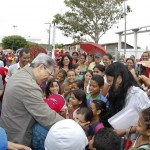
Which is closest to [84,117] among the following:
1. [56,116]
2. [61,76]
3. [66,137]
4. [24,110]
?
[56,116]

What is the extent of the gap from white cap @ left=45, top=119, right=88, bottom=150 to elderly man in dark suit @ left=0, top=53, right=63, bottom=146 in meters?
0.56

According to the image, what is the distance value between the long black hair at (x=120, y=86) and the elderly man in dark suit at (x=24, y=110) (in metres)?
0.78

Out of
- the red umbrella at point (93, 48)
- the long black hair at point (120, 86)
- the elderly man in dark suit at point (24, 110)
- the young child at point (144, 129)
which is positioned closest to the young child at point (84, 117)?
the long black hair at point (120, 86)

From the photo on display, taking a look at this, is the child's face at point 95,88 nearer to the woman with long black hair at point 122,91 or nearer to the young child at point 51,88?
the young child at point 51,88

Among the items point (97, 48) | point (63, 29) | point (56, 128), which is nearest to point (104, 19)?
point (63, 29)

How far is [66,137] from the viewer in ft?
6.55

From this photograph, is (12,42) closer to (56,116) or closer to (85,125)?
(85,125)

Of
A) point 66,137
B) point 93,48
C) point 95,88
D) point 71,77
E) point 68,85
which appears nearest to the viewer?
point 66,137

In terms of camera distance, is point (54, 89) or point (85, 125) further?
point (54, 89)

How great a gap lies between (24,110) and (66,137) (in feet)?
2.66

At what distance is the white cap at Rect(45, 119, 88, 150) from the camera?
6.56 ft

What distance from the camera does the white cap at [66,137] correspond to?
200 cm

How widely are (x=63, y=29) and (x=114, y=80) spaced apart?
26.3 meters

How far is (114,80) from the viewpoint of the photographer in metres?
3.23
